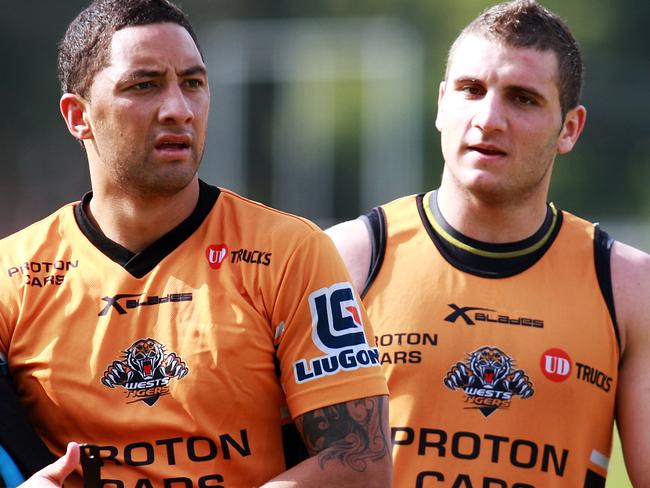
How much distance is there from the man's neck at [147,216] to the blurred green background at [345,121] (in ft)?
49.0

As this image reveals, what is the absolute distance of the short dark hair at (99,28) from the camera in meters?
4.17

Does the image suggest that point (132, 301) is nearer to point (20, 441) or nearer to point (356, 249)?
point (20, 441)

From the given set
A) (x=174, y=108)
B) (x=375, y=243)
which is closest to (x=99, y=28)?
(x=174, y=108)

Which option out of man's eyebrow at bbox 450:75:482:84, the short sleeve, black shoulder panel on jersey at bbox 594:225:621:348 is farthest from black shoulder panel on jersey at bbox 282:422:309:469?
man's eyebrow at bbox 450:75:482:84

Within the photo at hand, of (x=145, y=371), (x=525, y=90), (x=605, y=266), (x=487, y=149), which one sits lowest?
(x=145, y=371)

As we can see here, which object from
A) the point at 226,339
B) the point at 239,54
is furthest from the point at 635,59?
the point at 226,339

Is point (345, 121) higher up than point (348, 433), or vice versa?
point (345, 121)

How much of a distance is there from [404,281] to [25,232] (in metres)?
1.27

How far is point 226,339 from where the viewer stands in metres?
3.86

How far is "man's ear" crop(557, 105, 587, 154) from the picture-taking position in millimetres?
4816

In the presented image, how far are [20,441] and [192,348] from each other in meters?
0.56

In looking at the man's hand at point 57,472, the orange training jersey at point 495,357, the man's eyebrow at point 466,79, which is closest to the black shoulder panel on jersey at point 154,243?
the man's hand at point 57,472

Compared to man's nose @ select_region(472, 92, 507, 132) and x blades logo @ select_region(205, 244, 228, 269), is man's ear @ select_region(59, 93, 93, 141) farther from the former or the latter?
man's nose @ select_region(472, 92, 507, 132)

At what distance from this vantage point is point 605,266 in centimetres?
462
